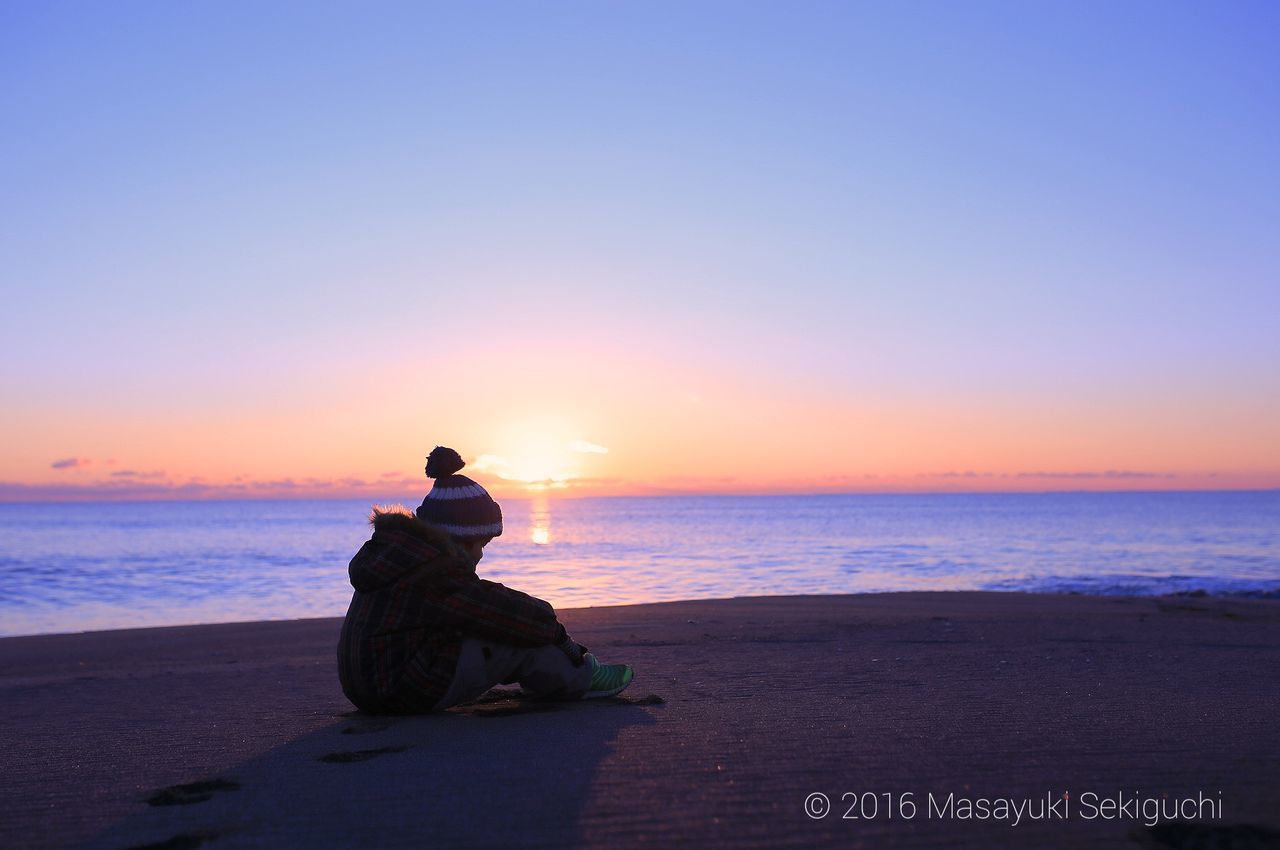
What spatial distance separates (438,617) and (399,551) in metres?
0.37

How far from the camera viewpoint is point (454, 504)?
5020 mm

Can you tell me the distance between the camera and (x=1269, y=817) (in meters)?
3.06

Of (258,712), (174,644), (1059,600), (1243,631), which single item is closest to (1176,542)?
(1059,600)

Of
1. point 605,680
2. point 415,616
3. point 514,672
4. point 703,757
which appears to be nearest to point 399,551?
point 415,616

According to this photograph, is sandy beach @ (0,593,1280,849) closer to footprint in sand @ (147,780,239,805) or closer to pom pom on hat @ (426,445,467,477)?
footprint in sand @ (147,780,239,805)

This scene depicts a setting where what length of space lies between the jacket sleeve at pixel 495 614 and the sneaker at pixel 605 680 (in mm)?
490

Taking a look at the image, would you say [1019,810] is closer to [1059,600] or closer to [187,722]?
[187,722]

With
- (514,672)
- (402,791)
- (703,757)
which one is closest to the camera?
(402,791)

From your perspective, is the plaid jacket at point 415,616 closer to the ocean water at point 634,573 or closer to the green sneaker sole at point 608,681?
the green sneaker sole at point 608,681

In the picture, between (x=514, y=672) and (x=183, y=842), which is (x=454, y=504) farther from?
(x=183, y=842)

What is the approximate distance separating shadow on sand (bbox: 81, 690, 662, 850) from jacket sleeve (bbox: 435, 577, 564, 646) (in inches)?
15.9

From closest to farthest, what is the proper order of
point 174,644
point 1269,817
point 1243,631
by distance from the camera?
point 1269,817 → point 1243,631 → point 174,644

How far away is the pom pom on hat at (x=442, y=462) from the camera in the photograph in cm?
505

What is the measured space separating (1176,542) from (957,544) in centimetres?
910
